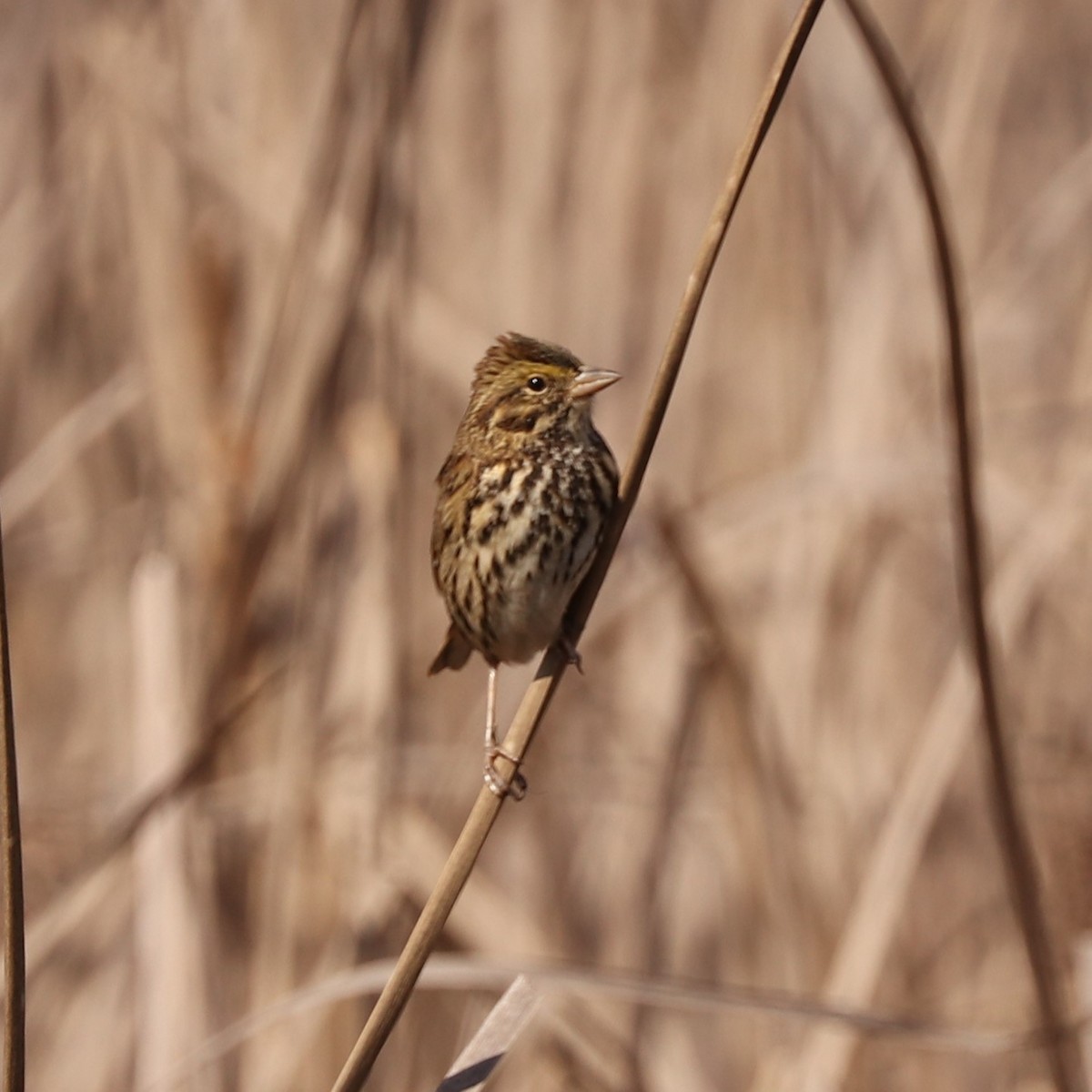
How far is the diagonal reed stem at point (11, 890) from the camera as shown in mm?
1237

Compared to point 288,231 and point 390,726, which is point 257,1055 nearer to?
point 390,726

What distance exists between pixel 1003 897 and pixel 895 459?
3.48ft

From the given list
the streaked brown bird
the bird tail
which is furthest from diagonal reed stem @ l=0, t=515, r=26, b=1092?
the bird tail

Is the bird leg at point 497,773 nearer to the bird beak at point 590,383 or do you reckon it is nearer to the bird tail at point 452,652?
the bird tail at point 452,652

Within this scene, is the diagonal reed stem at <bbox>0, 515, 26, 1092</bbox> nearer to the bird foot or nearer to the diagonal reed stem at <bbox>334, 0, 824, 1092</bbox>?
the diagonal reed stem at <bbox>334, 0, 824, 1092</bbox>

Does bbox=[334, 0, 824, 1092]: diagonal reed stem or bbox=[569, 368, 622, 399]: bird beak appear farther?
bbox=[569, 368, 622, 399]: bird beak

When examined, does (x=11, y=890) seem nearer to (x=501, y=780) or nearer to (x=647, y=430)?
(x=501, y=780)

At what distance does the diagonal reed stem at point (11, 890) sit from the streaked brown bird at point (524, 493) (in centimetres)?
86

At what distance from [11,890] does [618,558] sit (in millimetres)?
2111

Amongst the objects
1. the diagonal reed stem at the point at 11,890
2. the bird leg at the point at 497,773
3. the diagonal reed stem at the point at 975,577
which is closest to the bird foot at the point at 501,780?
the bird leg at the point at 497,773

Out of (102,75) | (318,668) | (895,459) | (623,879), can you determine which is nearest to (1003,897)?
(623,879)

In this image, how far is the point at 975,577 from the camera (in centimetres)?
183

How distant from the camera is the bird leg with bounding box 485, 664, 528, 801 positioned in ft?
5.18

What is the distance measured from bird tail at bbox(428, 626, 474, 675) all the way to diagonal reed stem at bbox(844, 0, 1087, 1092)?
0.95 metres
